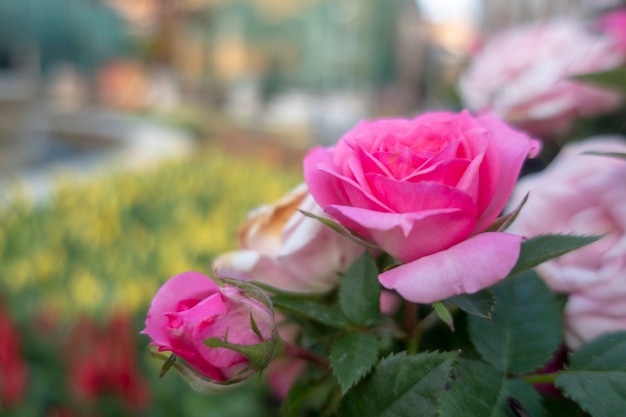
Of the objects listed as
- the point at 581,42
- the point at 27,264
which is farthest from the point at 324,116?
the point at 581,42

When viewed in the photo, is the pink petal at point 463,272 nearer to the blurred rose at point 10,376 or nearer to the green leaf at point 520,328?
the green leaf at point 520,328

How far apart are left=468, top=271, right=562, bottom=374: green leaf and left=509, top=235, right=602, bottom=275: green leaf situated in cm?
4

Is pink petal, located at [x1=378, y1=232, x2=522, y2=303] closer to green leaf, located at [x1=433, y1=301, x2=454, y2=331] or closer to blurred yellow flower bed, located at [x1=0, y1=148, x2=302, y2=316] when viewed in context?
green leaf, located at [x1=433, y1=301, x2=454, y2=331]

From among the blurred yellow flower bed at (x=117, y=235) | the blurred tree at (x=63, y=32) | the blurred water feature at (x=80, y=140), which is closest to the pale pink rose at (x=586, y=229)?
the blurred yellow flower bed at (x=117, y=235)

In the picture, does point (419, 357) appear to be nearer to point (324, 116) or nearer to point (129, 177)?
point (129, 177)

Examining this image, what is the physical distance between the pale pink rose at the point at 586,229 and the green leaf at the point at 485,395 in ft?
0.25

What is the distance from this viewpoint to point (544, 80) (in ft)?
1.70

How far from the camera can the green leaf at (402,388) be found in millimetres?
Result: 217

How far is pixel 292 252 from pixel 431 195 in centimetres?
9

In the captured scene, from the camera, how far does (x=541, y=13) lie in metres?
2.42

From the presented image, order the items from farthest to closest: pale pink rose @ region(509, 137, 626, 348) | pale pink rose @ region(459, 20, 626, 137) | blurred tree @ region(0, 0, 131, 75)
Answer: blurred tree @ region(0, 0, 131, 75) < pale pink rose @ region(459, 20, 626, 137) < pale pink rose @ region(509, 137, 626, 348)

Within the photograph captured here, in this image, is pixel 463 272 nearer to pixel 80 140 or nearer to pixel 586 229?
pixel 586 229

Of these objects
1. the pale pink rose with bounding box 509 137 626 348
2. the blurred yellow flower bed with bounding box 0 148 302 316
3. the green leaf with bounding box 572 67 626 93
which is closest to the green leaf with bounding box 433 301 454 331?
→ the pale pink rose with bounding box 509 137 626 348

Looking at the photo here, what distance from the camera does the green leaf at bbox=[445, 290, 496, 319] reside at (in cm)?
22
